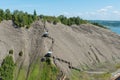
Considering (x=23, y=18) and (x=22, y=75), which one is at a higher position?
(x=23, y=18)

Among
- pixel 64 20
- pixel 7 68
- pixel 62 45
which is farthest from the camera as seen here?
pixel 64 20

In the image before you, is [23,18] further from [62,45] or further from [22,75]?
[22,75]

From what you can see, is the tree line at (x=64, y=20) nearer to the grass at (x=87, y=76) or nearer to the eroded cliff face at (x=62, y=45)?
the eroded cliff face at (x=62, y=45)

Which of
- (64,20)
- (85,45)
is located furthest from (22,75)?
(64,20)

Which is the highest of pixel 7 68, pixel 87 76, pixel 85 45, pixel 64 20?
pixel 64 20

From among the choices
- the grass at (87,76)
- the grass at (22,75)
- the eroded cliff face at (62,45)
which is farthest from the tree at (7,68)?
the grass at (87,76)

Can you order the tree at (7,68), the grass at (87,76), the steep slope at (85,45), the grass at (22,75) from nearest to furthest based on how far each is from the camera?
the tree at (7,68)
the grass at (22,75)
the grass at (87,76)
the steep slope at (85,45)

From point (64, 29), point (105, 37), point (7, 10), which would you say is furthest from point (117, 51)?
point (7, 10)

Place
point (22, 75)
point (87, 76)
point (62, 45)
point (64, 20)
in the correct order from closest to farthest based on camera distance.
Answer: point (22, 75)
point (87, 76)
point (62, 45)
point (64, 20)

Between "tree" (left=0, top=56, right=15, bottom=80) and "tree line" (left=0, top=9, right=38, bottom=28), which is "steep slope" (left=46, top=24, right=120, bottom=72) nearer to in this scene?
"tree line" (left=0, top=9, right=38, bottom=28)

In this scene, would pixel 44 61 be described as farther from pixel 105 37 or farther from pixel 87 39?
pixel 105 37
